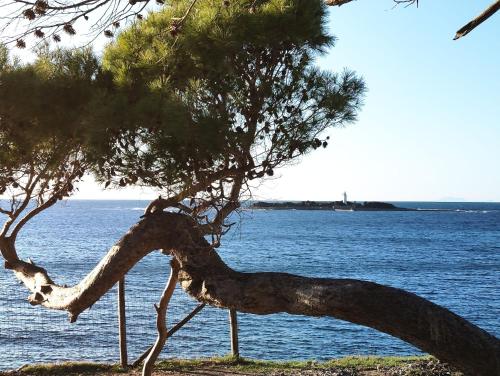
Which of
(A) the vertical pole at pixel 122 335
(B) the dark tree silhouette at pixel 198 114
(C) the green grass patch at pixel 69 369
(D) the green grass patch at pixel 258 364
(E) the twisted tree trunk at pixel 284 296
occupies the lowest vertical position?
(D) the green grass patch at pixel 258 364

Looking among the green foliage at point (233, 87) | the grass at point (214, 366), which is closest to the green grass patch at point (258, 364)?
the grass at point (214, 366)

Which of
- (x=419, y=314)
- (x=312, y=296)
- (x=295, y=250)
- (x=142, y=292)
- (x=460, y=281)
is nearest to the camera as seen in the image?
(x=419, y=314)

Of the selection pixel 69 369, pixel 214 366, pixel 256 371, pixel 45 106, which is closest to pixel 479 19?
pixel 45 106

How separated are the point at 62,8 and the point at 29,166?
11.7ft

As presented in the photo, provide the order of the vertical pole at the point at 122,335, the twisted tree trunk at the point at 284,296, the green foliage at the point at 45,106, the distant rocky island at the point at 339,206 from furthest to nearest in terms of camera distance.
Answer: the distant rocky island at the point at 339,206, the vertical pole at the point at 122,335, the green foliage at the point at 45,106, the twisted tree trunk at the point at 284,296

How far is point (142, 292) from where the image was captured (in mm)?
28422

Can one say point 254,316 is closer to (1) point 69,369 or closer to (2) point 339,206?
(1) point 69,369

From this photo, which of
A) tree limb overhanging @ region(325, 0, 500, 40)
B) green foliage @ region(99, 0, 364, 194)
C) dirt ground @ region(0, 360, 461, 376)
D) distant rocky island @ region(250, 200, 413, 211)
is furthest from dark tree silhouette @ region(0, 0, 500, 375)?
distant rocky island @ region(250, 200, 413, 211)

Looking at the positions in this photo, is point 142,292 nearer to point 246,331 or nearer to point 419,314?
point 246,331

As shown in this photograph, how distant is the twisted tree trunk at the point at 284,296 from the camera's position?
436 centimetres

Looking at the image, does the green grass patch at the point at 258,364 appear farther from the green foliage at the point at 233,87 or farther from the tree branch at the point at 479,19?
the tree branch at the point at 479,19

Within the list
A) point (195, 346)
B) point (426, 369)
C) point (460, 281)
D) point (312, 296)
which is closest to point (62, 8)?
point (312, 296)

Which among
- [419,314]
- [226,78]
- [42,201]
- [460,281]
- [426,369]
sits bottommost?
[460,281]

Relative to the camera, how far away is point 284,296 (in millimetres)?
5094
